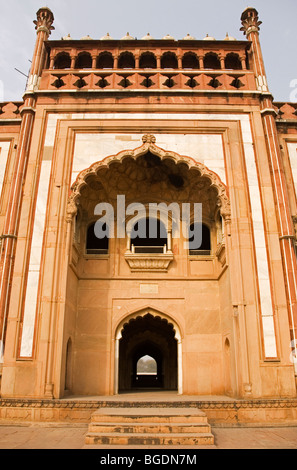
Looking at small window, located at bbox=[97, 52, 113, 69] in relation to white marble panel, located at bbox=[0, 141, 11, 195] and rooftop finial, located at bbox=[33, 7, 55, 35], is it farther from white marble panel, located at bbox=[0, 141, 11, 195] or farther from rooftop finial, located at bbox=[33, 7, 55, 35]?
white marble panel, located at bbox=[0, 141, 11, 195]

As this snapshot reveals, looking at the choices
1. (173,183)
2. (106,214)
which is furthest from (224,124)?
(106,214)

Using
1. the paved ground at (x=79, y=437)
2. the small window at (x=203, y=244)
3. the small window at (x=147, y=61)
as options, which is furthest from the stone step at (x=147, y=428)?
the small window at (x=147, y=61)

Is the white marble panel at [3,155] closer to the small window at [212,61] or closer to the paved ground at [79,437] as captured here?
the paved ground at [79,437]

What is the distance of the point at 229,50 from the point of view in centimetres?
1328

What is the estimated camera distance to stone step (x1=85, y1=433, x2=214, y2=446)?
655cm

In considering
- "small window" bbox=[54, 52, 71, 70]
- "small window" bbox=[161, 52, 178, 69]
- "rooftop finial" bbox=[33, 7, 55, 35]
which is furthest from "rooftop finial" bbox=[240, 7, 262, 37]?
"rooftop finial" bbox=[33, 7, 55, 35]

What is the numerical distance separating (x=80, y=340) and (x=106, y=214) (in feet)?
13.1

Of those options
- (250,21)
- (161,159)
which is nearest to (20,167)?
(161,159)

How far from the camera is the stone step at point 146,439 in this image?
6555mm

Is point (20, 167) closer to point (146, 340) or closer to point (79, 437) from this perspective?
point (79, 437)

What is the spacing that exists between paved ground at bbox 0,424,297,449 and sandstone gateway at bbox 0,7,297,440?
0.43 meters

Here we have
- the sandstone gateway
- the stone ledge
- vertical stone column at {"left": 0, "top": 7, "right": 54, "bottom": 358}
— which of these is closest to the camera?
the stone ledge

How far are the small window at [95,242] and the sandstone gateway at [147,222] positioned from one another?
8 cm
